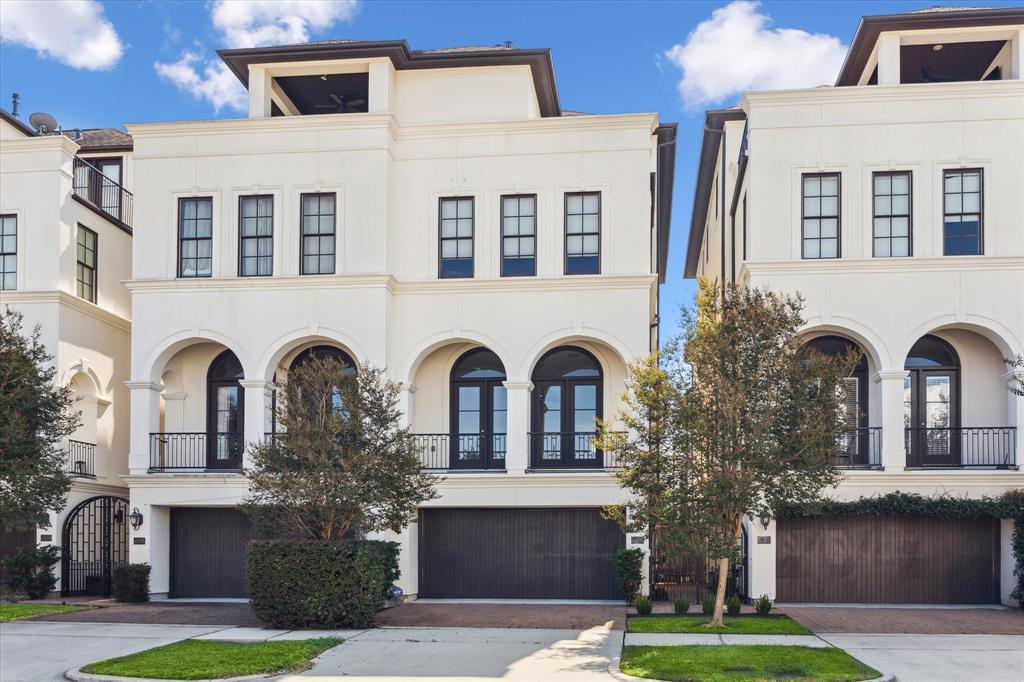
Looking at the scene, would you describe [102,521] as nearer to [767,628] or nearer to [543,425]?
[543,425]

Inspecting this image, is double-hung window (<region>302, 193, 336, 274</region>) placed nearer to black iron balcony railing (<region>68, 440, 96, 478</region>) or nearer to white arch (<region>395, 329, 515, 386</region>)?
white arch (<region>395, 329, 515, 386</region>)

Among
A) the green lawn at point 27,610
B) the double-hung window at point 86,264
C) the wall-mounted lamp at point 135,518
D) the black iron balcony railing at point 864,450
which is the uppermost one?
the double-hung window at point 86,264

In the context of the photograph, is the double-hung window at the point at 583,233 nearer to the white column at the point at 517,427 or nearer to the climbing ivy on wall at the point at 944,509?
the white column at the point at 517,427

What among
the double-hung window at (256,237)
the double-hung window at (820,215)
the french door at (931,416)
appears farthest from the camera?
the double-hung window at (256,237)

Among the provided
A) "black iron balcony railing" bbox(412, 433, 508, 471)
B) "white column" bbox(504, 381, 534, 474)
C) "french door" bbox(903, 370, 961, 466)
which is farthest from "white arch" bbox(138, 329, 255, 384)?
"french door" bbox(903, 370, 961, 466)

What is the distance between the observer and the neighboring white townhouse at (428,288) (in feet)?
85.1

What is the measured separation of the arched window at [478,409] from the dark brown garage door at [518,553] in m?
1.43

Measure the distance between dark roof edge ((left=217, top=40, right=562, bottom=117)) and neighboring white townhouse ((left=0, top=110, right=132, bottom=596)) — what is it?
16.6 feet

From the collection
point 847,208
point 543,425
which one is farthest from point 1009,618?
point 543,425

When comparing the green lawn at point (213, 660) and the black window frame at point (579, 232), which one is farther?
the black window frame at point (579, 232)

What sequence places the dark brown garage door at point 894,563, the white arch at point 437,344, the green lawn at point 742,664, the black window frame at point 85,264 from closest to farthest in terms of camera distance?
the green lawn at point 742,664
the dark brown garage door at point 894,563
the white arch at point 437,344
the black window frame at point 85,264

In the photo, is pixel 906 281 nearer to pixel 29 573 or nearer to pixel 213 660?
pixel 213 660

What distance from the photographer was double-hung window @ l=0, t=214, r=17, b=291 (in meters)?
27.2

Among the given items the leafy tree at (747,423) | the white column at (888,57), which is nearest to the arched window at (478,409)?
the leafy tree at (747,423)
